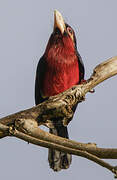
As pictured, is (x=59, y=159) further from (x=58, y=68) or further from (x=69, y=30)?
(x=69, y=30)

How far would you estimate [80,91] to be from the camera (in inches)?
167

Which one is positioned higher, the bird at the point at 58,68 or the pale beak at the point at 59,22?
the pale beak at the point at 59,22

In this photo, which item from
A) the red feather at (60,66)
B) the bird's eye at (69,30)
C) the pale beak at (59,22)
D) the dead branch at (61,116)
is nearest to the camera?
the dead branch at (61,116)

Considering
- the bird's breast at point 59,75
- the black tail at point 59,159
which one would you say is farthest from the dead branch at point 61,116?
the black tail at point 59,159

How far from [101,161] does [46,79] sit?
2805 mm

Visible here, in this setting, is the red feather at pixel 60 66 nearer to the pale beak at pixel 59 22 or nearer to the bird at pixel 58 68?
the bird at pixel 58 68

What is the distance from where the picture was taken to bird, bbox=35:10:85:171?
18.6ft

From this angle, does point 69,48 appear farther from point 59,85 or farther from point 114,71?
point 114,71

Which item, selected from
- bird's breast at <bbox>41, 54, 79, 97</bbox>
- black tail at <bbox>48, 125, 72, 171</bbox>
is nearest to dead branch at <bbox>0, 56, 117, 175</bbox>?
bird's breast at <bbox>41, 54, 79, 97</bbox>

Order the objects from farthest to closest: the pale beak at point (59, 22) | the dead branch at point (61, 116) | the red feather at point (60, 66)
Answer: the red feather at point (60, 66)
the pale beak at point (59, 22)
the dead branch at point (61, 116)

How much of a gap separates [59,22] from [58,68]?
Answer: 48cm

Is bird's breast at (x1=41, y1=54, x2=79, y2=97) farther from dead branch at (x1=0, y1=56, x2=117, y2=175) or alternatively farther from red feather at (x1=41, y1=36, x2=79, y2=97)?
dead branch at (x1=0, y1=56, x2=117, y2=175)

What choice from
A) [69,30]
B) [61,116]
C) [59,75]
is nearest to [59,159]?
[59,75]

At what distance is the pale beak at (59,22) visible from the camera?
557 centimetres
